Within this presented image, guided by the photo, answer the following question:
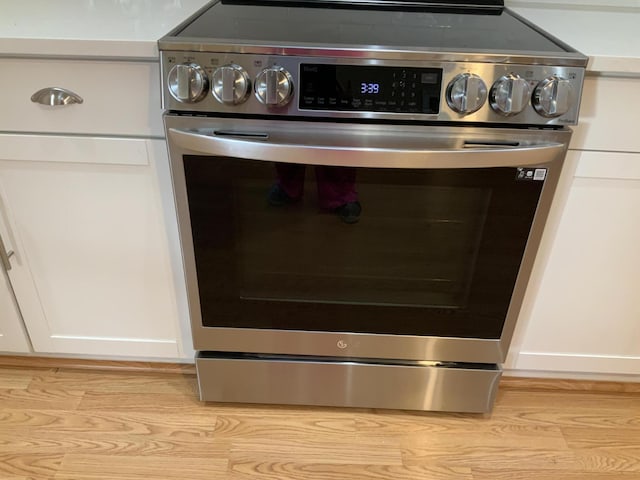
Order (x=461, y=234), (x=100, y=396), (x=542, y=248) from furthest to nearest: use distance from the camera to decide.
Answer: (x=100, y=396) < (x=542, y=248) < (x=461, y=234)

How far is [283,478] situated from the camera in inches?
52.6

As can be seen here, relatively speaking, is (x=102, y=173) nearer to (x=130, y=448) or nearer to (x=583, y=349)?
(x=130, y=448)

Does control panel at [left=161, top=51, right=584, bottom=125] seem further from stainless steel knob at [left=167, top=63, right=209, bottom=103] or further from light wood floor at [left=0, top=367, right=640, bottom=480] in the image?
light wood floor at [left=0, top=367, right=640, bottom=480]

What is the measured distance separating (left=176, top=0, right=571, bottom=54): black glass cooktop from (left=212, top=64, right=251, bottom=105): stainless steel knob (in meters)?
0.06

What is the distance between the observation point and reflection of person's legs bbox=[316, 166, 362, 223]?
1.08 metres

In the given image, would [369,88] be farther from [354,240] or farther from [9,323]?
[9,323]

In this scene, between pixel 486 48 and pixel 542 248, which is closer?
pixel 486 48

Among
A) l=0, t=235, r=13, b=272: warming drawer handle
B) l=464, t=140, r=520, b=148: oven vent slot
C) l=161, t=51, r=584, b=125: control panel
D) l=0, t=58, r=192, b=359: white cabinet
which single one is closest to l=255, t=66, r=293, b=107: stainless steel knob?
l=161, t=51, r=584, b=125: control panel

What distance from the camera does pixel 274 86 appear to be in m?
1.01

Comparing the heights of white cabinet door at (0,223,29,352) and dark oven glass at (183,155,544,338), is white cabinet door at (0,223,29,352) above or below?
below

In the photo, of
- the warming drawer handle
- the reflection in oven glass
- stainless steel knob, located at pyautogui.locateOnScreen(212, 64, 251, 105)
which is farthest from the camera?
the warming drawer handle

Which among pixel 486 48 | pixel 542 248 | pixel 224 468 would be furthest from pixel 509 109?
pixel 224 468

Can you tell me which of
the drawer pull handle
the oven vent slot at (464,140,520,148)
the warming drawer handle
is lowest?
the warming drawer handle

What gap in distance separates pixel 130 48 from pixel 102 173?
289 millimetres
